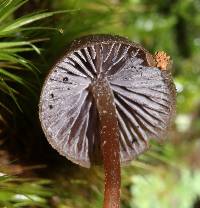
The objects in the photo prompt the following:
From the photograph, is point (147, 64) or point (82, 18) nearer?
point (147, 64)

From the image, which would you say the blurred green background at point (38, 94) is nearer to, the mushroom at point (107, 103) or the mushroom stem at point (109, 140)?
the mushroom at point (107, 103)

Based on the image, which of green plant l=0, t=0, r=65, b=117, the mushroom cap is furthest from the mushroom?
green plant l=0, t=0, r=65, b=117

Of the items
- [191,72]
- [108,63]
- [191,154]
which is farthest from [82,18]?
[191,154]

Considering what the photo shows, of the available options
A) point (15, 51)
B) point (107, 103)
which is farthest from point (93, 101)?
point (15, 51)

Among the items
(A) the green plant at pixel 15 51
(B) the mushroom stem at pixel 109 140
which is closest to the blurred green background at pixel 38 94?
(A) the green plant at pixel 15 51

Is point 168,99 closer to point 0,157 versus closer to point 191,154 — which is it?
point 0,157

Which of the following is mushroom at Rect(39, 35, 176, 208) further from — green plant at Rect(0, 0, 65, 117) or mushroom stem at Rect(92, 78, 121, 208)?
green plant at Rect(0, 0, 65, 117)

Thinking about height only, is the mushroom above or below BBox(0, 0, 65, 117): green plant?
below
